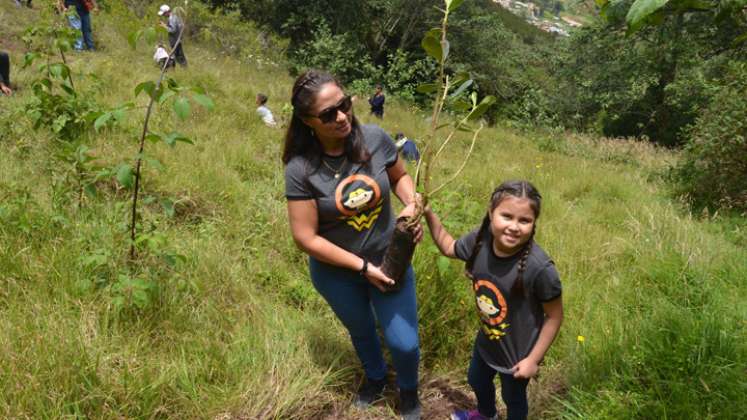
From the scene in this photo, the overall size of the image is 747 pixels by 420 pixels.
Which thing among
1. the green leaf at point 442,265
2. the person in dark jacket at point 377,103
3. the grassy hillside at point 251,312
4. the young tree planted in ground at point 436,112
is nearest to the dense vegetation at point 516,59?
the person in dark jacket at point 377,103

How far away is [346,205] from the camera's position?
173 cm

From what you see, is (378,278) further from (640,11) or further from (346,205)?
(640,11)

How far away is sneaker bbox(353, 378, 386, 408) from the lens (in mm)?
2180

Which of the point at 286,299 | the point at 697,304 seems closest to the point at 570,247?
the point at 697,304

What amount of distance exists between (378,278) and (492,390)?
73 centimetres

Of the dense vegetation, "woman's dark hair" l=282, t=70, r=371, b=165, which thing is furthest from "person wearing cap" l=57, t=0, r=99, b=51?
"woman's dark hair" l=282, t=70, r=371, b=165

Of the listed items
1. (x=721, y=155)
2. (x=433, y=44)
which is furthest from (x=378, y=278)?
(x=721, y=155)

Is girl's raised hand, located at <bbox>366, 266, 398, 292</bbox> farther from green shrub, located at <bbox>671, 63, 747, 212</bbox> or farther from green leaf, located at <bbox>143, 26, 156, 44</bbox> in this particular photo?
green shrub, located at <bbox>671, 63, 747, 212</bbox>

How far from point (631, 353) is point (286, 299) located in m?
1.81

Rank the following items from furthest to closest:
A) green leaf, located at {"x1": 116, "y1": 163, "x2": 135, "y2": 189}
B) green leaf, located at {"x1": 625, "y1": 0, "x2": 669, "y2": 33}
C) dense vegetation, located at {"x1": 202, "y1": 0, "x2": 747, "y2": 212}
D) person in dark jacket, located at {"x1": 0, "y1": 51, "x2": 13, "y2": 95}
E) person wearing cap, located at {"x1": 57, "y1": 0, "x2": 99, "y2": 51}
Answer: dense vegetation, located at {"x1": 202, "y1": 0, "x2": 747, "y2": 212}
person wearing cap, located at {"x1": 57, "y1": 0, "x2": 99, "y2": 51}
person in dark jacket, located at {"x1": 0, "y1": 51, "x2": 13, "y2": 95}
green leaf, located at {"x1": 116, "y1": 163, "x2": 135, "y2": 189}
green leaf, located at {"x1": 625, "y1": 0, "x2": 669, "y2": 33}

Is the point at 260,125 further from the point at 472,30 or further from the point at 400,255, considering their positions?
the point at 472,30

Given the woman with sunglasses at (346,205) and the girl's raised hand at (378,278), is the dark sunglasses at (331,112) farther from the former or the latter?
the girl's raised hand at (378,278)

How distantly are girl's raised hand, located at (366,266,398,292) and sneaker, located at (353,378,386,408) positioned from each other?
65 cm

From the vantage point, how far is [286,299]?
2.83 m
